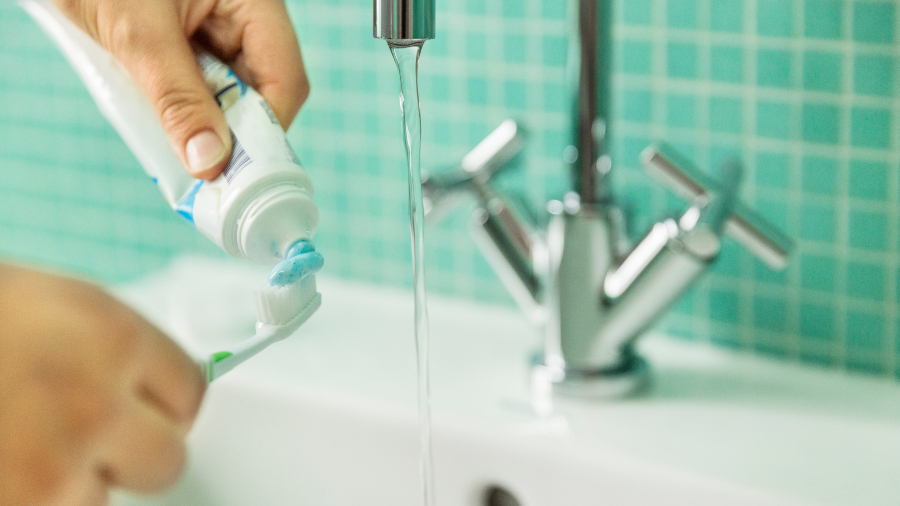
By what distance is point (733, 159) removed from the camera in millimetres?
516

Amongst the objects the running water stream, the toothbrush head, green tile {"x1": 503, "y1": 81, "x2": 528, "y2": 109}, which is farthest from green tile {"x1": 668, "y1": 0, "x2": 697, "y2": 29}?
the toothbrush head

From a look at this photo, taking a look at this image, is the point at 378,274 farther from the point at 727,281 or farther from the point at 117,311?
the point at 117,311

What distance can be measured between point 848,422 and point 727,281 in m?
0.10

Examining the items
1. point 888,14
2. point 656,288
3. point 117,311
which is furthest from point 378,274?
point 117,311

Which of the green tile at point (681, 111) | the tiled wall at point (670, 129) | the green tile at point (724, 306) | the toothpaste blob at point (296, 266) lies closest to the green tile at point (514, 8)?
the tiled wall at point (670, 129)

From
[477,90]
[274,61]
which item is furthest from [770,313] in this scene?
[274,61]

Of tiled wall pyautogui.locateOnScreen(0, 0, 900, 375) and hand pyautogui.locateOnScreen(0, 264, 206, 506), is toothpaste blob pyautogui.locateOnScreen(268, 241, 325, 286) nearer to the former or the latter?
hand pyautogui.locateOnScreen(0, 264, 206, 506)

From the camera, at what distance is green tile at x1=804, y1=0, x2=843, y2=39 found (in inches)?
18.7

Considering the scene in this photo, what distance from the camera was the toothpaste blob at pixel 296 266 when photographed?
290mm

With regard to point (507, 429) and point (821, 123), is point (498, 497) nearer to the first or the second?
point (507, 429)

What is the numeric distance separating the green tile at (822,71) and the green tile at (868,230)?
0.23 ft

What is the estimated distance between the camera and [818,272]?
1.69ft

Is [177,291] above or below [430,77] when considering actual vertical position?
below

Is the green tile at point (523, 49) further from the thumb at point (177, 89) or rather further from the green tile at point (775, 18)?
the thumb at point (177, 89)
